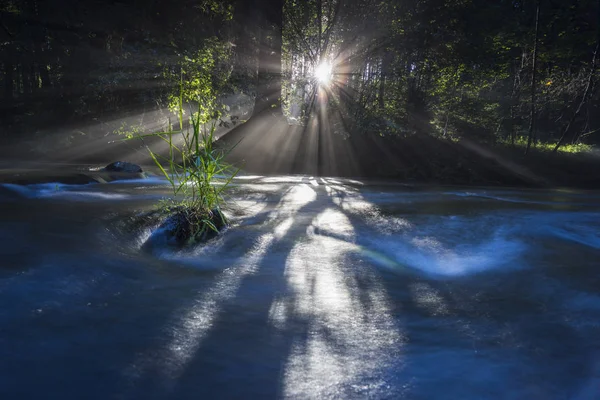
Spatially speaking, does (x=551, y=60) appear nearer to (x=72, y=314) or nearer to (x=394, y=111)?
(x=394, y=111)

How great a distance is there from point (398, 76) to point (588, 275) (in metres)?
14.4

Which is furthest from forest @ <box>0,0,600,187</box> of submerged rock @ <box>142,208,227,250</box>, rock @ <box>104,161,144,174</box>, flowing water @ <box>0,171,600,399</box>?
flowing water @ <box>0,171,600,399</box>

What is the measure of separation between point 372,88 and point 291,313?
627 inches

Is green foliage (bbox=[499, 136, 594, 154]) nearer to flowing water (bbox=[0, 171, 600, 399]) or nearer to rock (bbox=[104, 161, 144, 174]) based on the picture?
flowing water (bbox=[0, 171, 600, 399])

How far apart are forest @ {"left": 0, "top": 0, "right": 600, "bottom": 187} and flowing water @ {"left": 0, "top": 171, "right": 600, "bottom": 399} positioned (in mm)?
7957

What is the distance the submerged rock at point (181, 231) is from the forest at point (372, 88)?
745cm

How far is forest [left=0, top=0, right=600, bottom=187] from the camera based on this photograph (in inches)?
467

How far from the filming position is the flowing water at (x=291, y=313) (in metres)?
1.45

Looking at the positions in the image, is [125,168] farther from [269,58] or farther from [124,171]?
[269,58]

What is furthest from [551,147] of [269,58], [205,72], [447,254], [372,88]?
[447,254]

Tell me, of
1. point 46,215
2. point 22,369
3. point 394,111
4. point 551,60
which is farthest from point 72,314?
point 551,60

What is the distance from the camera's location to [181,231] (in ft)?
11.2

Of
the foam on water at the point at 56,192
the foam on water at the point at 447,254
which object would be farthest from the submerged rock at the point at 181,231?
the foam on water at the point at 56,192

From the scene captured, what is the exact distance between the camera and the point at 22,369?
4.67 ft
